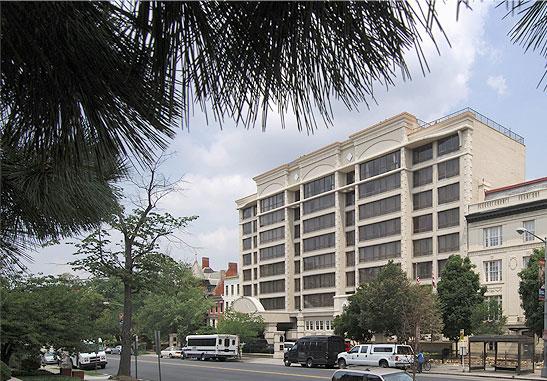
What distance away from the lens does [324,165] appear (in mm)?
78688

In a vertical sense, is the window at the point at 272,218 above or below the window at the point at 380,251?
above

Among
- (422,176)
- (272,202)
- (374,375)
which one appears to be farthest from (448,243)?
(374,375)

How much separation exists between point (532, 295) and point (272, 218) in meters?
50.6

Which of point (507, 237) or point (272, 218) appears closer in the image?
point (507, 237)

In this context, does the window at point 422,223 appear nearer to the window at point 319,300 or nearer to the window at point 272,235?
the window at point 319,300

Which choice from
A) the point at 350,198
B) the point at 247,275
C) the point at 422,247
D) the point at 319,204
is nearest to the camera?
the point at 422,247

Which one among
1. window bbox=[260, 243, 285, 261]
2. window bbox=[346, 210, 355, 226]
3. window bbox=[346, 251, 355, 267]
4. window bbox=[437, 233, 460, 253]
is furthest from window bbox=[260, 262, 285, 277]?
window bbox=[437, 233, 460, 253]

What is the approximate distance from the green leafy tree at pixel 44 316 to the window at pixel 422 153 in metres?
42.5

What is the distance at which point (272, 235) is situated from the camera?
90.2 m

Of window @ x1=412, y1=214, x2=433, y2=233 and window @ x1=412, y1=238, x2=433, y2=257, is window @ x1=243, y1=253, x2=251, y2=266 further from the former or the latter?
window @ x1=412, y1=214, x2=433, y2=233

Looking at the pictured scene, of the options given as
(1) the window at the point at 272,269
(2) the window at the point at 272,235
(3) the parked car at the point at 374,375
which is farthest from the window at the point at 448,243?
(3) the parked car at the point at 374,375

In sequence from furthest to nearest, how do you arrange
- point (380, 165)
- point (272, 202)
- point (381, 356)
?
point (272, 202)
point (380, 165)
point (381, 356)

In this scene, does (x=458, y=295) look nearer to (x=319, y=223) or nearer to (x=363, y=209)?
(x=363, y=209)

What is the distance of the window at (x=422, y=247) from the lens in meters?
61.5
